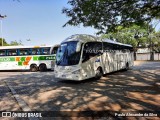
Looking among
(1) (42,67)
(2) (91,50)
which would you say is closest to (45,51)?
(1) (42,67)

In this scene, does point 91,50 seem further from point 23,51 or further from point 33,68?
point 23,51

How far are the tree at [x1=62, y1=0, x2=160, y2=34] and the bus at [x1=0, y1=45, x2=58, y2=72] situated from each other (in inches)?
463

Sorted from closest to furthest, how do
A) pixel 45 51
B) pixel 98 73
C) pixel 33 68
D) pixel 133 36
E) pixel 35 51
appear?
pixel 98 73, pixel 45 51, pixel 35 51, pixel 33 68, pixel 133 36

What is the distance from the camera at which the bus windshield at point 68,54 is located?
12.7 m

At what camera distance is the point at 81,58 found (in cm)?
1272

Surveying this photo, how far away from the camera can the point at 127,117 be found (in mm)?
6250

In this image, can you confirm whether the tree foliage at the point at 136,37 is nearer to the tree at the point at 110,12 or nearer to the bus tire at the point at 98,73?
the bus tire at the point at 98,73

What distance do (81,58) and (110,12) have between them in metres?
3.32

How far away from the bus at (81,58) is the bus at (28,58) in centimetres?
879

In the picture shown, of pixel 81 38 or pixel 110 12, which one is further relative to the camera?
pixel 81 38

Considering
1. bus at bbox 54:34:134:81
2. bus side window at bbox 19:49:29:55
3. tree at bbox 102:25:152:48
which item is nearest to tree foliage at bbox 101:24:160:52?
tree at bbox 102:25:152:48

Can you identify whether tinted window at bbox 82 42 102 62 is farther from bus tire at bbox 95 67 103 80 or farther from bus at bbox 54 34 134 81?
bus tire at bbox 95 67 103 80

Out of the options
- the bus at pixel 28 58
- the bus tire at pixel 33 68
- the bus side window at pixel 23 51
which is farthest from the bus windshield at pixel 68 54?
the bus side window at pixel 23 51

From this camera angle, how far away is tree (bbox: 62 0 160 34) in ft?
33.0
